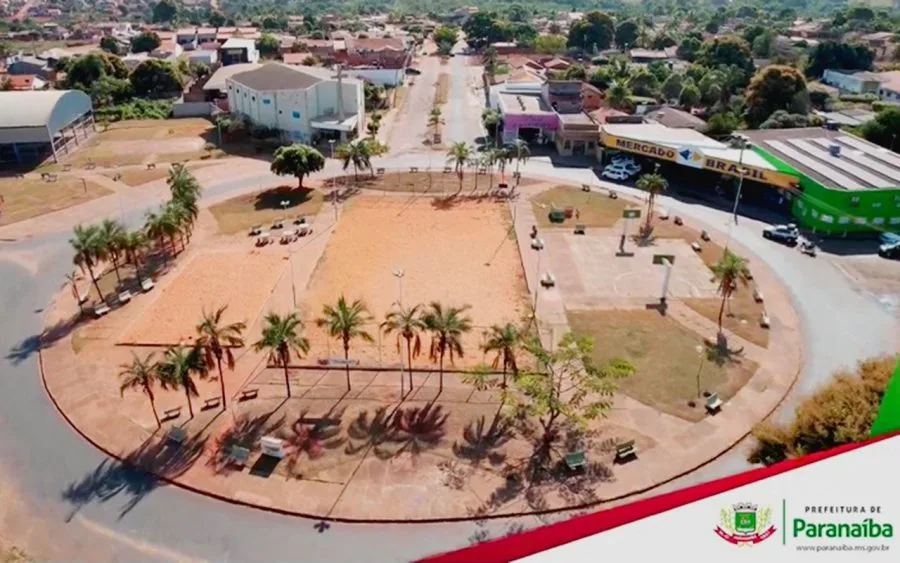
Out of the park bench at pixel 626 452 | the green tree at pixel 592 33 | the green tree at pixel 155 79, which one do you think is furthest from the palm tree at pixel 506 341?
the green tree at pixel 592 33

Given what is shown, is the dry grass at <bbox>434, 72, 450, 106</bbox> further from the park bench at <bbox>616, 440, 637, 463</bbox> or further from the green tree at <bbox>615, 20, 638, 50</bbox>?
the park bench at <bbox>616, 440, 637, 463</bbox>

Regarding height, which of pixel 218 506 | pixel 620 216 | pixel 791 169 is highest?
pixel 791 169

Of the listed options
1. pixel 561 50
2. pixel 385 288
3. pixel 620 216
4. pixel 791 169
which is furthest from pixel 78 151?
pixel 561 50

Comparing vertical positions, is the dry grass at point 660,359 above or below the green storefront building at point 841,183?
below

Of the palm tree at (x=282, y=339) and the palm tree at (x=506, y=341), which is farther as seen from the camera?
the palm tree at (x=506, y=341)

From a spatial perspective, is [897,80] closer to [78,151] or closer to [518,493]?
[518,493]

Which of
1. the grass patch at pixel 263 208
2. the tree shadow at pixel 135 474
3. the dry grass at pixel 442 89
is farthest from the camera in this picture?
the dry grass at pixel 442 89

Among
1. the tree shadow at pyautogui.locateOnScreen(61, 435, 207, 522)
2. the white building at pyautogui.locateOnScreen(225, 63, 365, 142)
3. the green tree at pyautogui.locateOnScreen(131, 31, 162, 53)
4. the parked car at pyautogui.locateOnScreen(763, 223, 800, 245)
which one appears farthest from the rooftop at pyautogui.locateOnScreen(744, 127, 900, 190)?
the green tree at pyautogui.locateOnScreen(131, 31, 162, 53)

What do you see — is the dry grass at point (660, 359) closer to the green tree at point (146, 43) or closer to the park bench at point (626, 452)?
the park bench at point (626, 452)
